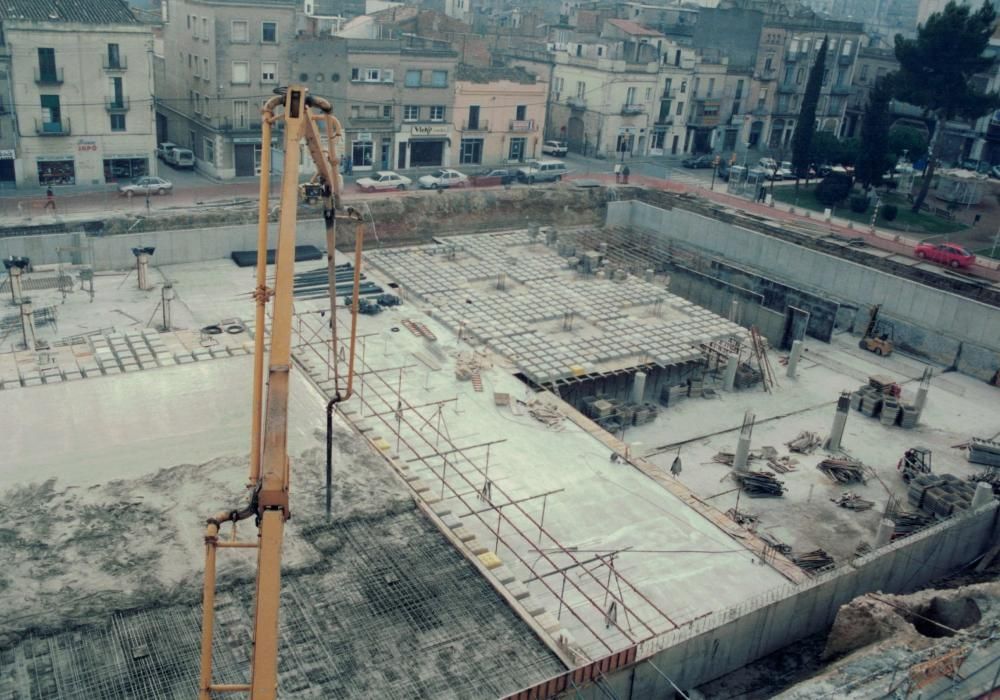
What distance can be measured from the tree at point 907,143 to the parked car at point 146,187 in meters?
50.0

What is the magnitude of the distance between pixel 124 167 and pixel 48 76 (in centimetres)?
616

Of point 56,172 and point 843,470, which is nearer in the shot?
point 843,470

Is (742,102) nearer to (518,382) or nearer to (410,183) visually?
(410,183)

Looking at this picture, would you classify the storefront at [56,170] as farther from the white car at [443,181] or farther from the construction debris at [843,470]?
the construction debris at [843,470]

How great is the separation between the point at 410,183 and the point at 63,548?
38334 millimetres

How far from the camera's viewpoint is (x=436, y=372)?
3256cm

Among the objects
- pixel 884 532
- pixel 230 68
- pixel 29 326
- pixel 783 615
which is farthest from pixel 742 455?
pixel 230 68

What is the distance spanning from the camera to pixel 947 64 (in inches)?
2299

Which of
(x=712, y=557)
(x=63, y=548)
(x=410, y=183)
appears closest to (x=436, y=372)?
(x=712, y=557)

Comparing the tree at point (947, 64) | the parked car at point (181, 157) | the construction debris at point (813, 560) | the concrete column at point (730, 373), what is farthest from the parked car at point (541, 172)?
the construction debris at point (813, 560)

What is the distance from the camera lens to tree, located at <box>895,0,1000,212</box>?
57.2 meters

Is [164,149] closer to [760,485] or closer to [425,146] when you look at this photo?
[425,146]

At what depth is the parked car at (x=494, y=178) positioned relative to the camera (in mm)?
57375

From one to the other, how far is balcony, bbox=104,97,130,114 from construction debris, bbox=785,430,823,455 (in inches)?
1540
